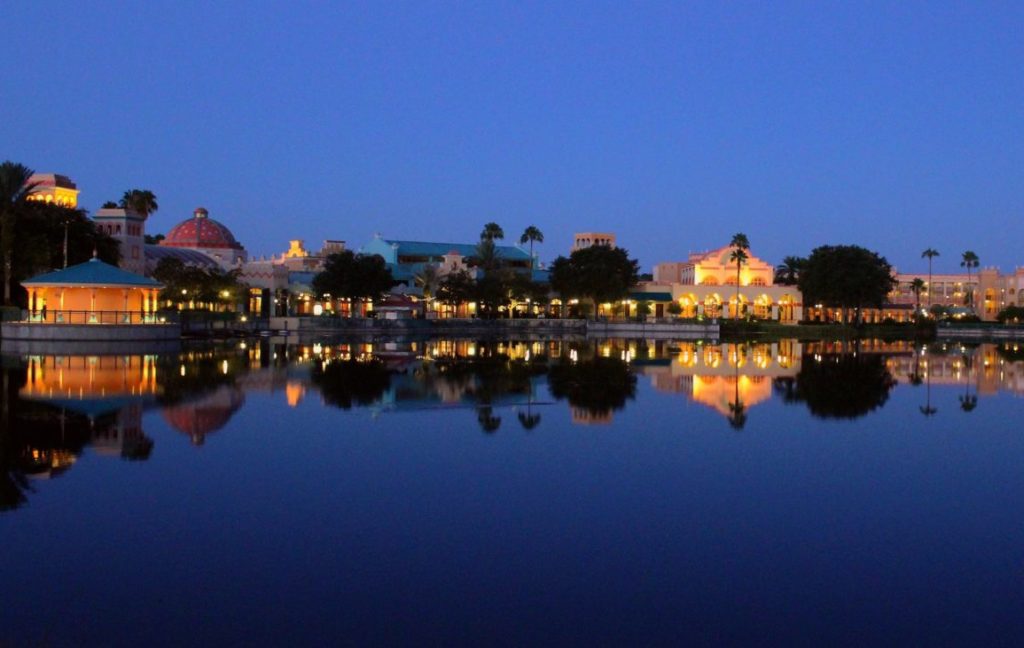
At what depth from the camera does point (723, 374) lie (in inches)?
1326

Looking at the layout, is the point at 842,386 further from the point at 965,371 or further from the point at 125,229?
the point at 125,229

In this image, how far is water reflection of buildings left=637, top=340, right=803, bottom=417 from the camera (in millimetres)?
24914

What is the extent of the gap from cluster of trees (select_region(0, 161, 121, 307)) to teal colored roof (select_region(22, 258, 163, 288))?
3802 millimetres

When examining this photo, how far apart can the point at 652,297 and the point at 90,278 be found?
66524mm

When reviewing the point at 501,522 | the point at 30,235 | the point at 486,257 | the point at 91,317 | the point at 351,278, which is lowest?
the point at 501,522

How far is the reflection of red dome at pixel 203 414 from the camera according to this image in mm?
17203

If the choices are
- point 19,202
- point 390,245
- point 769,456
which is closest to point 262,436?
point 769,456

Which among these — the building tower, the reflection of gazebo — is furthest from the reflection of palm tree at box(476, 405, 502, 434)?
the building tower

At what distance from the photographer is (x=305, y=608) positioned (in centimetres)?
764

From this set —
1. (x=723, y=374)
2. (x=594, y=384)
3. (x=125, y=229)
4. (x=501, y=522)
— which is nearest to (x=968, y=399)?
(x=723, y=374)

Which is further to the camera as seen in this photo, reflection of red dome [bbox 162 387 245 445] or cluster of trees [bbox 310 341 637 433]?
cluster of trees [bbox 310 341 637 433]

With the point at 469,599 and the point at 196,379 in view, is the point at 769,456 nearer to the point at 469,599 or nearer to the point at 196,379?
the point at 469,599

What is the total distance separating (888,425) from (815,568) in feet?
39.0

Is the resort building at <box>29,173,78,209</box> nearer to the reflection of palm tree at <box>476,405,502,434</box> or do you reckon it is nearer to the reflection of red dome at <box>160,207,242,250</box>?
the reflection of red dome at <box>160,207,242,250</box>
